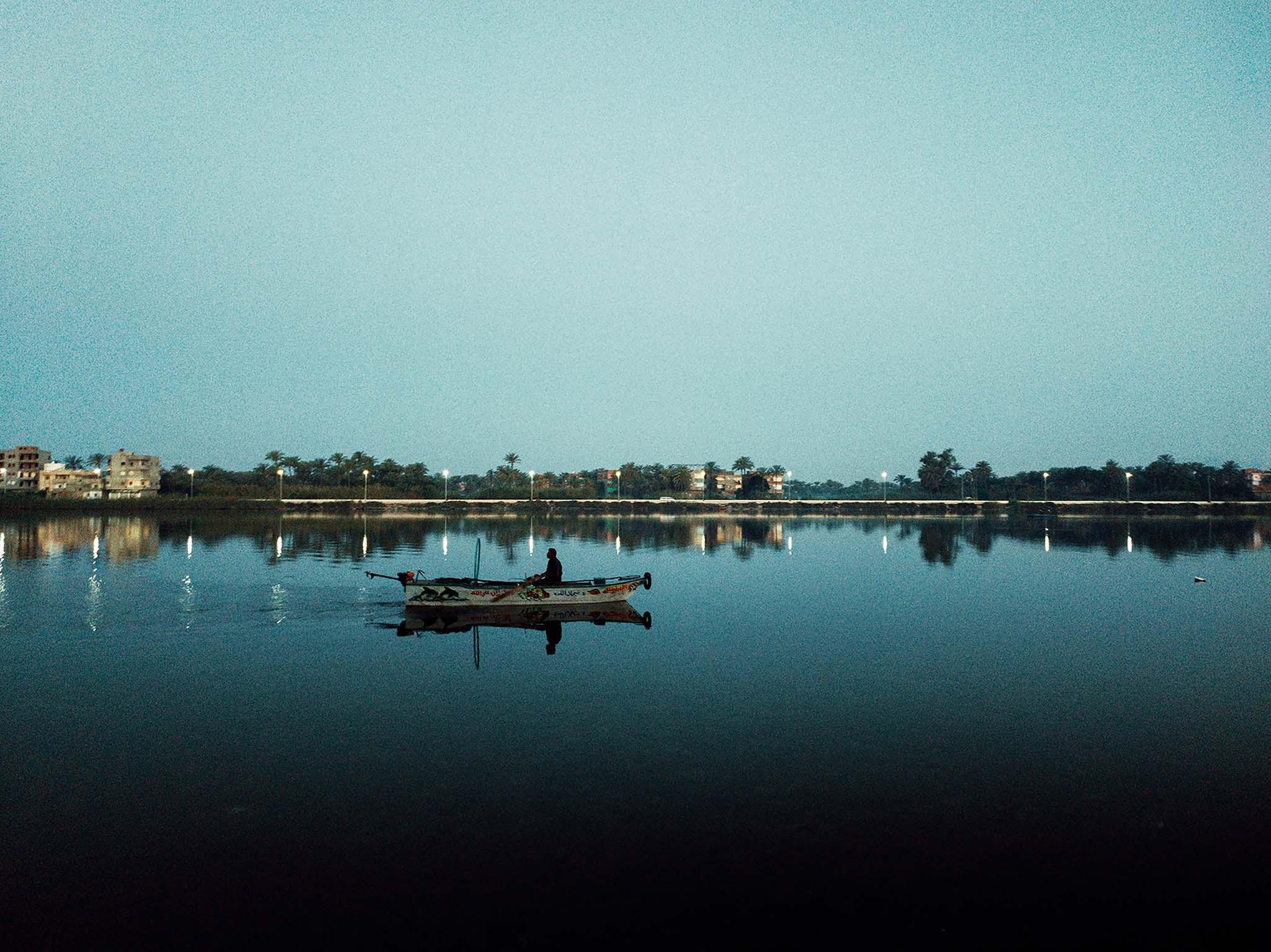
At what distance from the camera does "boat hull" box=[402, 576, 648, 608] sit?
86.6 feet

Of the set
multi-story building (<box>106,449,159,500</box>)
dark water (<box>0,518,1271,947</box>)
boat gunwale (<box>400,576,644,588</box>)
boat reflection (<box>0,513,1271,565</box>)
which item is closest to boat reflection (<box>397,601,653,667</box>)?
boat gunwale (<box>400,576,644,588</box>)

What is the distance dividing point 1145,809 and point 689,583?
2712cm

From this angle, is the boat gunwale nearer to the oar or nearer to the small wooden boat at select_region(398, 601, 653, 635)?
the oar

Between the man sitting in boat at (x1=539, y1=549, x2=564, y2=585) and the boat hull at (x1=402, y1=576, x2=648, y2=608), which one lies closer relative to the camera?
the boat hull at (x1=402, y1=576, x2=648, y2=608)

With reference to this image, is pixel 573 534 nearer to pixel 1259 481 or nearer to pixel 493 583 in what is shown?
pixel 493 583

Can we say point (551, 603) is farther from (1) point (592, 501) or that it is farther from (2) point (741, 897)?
(1) point (592, 501)

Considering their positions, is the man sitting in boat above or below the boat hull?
above

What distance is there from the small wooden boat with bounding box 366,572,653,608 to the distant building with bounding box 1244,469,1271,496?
20735 cm

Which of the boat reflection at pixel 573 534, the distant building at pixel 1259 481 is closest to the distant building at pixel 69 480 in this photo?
the boat reflection at pixel 573 534

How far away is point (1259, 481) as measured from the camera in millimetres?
192625

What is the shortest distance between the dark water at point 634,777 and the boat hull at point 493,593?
1.66 metres

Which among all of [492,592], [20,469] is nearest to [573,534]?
[492,592]

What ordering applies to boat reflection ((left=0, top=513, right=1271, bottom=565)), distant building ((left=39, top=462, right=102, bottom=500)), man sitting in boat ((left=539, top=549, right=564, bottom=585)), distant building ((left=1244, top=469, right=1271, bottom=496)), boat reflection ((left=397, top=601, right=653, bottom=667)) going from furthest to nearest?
1. distant building ((left=1244, top=469, right=1271, bottom=496))
2. distant building ((left=39, top=462, right=102, bottom=500))
3. boat reflection ((left=0, top=513, right=1271, bottom=565))
4. man sitting in boat ((left=539, top=549, right=564, bottom=585))
5. boat reflection ((left=397, top=601, right=653, bottom=667))

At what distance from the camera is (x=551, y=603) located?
90.2ft
